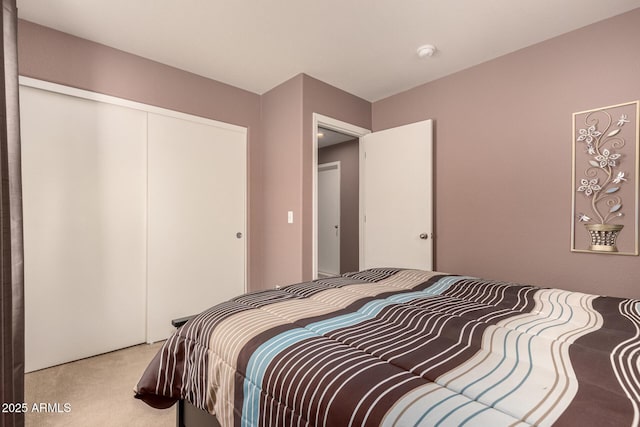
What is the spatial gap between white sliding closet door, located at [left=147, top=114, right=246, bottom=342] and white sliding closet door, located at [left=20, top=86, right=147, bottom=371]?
109mm

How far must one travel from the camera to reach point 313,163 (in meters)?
2.98

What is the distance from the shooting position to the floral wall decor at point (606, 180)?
2008 mm

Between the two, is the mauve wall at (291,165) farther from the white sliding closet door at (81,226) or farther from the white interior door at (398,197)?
the white sliding closet door at (81,226)

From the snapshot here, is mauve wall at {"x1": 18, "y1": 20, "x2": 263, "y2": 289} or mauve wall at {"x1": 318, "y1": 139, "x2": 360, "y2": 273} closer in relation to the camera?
mauve wall at {"x1": 18, "y1": 20, "x2": 263, "y2": 289}

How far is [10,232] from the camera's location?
128cm

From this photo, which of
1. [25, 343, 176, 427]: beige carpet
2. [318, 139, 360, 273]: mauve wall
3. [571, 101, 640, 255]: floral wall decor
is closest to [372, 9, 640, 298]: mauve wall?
[571, 101, 640, 255]: floral wall decor

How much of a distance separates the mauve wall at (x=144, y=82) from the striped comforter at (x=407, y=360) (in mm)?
2123

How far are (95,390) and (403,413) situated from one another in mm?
2132

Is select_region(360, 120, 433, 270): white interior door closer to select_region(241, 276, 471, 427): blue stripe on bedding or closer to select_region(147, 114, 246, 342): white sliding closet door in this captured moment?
select_region(147, 114, 246, 342): white sliding closet door

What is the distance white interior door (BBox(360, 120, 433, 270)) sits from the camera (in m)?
2.90

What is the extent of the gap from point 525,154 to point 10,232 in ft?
10.6

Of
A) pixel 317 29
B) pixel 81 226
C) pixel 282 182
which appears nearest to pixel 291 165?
pixel 282 182

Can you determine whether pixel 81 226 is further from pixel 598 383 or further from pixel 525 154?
pixel 525 154

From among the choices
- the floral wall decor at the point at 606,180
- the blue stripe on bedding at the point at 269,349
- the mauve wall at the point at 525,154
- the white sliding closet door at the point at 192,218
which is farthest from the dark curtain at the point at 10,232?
the floral wall decor at the point at 606,180
